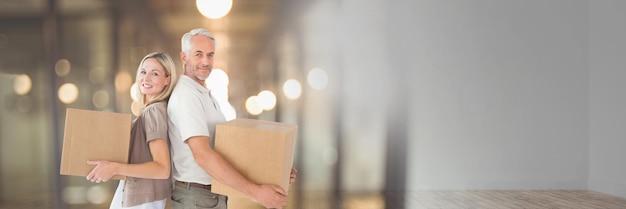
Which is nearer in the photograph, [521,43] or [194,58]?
[194,58]

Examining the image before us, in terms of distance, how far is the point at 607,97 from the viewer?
6.08 metres

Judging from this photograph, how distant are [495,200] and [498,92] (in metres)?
A: 1.52

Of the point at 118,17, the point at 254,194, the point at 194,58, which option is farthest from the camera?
the point at 118,17

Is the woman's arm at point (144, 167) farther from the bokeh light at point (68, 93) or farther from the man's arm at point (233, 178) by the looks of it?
the bokeh light at point (68, 93)

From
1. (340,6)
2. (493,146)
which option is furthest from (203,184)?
(493,146)

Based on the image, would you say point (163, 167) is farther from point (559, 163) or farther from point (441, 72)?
point (559, 163)

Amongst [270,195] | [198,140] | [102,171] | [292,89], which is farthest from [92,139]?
[292,89]

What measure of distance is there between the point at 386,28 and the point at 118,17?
3.22 meters

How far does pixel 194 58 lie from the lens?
95cm

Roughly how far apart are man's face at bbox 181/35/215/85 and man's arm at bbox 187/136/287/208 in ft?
0.49

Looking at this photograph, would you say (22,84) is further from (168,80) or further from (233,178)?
(233,178)

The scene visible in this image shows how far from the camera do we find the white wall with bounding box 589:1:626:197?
5794 millimetres

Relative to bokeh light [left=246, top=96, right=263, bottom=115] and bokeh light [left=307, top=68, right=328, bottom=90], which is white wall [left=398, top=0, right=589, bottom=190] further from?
bokeh light [left=246, top=96, right=263, bottom=115]

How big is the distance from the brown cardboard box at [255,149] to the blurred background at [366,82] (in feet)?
17.2
